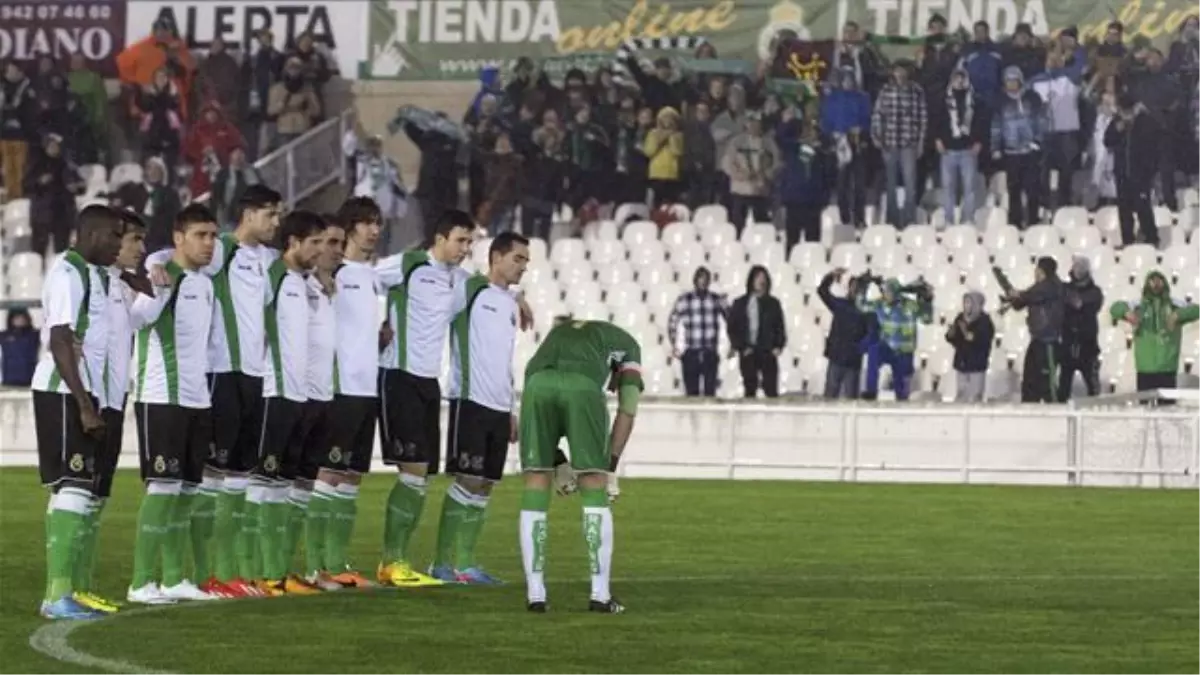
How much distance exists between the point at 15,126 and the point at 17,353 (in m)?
6.81

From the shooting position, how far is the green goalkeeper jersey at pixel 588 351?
15.3 m

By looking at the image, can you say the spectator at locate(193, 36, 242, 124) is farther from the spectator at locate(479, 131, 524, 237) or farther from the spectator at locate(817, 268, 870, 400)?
the spectator at locate(817, 268, 870, 400)

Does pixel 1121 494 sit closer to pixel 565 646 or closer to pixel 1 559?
pixel 1 559

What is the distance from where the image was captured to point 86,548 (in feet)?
48.6

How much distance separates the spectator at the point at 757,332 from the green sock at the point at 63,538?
61.0 ft

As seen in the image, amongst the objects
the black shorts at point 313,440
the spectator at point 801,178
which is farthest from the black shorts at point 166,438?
the spectator at point 801,178

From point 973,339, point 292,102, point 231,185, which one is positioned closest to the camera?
point 973,339

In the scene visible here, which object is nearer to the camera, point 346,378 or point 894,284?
point 346,378

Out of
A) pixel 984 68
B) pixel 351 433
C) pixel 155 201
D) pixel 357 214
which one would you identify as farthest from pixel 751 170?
pixel 351 433

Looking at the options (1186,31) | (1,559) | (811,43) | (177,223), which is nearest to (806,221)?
(811,43)

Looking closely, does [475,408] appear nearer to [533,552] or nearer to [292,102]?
[533,552]

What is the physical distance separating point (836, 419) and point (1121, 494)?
335 centimetres

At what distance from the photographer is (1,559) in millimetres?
18609

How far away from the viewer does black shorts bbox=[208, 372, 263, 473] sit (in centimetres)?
1602
